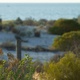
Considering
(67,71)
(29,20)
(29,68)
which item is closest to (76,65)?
(67,71)

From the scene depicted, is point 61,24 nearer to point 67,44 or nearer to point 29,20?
point 29,20

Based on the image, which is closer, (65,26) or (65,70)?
(65,70)

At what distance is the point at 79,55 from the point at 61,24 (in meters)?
18.3

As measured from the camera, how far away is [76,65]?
28.2ft

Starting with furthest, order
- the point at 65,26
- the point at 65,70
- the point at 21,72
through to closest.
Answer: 1. the point at 65,26
2. the point at 65,70
3. the point at 21,72

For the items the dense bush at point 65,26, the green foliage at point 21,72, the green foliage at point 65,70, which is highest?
the green foliage at point 21,72

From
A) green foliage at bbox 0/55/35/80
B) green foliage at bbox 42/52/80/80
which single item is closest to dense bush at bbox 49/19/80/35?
green foliage at bbox 42/52/80/80

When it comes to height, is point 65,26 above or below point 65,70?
below

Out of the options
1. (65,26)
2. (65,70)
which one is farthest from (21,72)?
(65,26)

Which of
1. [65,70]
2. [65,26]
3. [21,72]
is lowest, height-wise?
[65,26]

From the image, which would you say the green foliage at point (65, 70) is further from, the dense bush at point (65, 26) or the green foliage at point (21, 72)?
the dense bush at point (65, 26)

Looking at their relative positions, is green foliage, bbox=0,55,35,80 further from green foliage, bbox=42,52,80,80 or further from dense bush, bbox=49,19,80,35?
dense bush, bbox=49,19,80,35

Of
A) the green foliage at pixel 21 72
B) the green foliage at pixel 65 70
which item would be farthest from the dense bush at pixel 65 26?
the green foliage at pixel 21 72

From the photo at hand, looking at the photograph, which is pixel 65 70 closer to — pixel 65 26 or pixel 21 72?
Answer: pixel 21 72
